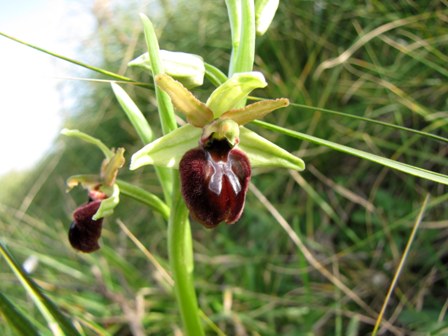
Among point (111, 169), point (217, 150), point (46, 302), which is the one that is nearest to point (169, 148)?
point (217, 150)

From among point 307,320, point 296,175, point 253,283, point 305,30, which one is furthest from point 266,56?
point 307,320

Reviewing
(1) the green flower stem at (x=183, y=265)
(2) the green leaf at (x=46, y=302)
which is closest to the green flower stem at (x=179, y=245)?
(1) the green flower stem at (x=183, y=265)

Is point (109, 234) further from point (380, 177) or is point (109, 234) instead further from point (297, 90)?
point (380, 177)

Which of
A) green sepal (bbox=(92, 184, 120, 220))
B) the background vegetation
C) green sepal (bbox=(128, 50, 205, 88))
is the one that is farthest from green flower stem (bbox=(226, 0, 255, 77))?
the background vegetation

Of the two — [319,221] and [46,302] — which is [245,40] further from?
[319,221]

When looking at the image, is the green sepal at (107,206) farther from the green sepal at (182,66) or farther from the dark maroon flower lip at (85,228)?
the green sepal at (182,66)
